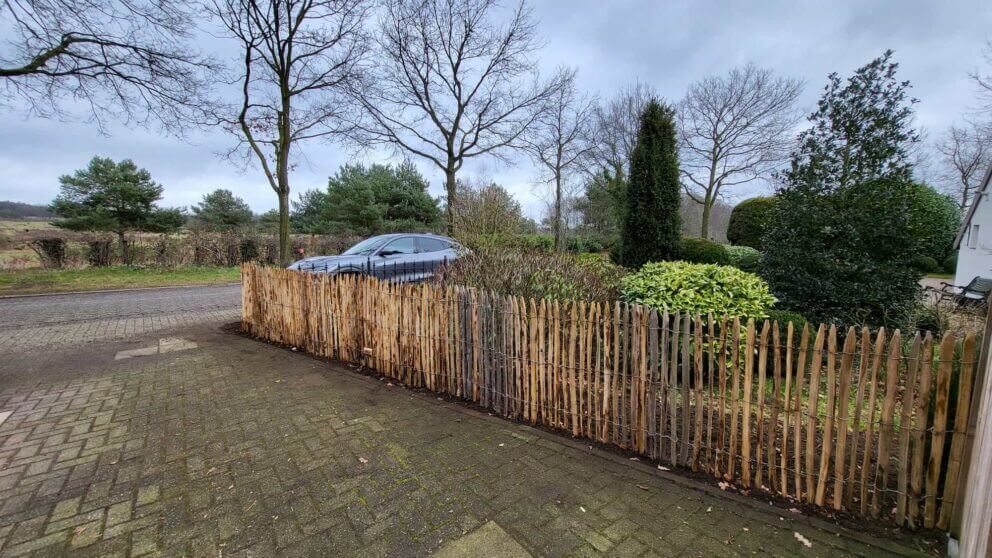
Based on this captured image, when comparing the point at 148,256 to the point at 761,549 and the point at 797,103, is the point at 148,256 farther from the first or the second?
the point at 797,103

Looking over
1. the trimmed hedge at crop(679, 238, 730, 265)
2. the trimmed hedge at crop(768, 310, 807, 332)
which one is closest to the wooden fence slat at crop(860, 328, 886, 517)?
the trimmed hedge at crop(768, 310, 807, 332)

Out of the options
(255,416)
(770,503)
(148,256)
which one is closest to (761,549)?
(770,503)

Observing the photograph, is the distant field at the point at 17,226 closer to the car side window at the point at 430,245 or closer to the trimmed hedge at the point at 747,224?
the car side window at the point at 430,245

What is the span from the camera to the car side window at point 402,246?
866cm

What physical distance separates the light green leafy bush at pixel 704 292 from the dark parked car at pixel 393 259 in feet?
12.3

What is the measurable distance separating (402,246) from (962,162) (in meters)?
38.4

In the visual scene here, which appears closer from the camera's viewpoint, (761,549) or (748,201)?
(761,549)

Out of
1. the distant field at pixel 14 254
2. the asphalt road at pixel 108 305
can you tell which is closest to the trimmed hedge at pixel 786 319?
the asphalt road at pixel 108 305

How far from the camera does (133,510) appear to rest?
234 cm

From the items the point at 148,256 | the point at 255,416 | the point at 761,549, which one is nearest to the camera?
the point at 761,549

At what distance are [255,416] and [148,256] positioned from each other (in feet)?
54.5

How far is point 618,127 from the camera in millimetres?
23250

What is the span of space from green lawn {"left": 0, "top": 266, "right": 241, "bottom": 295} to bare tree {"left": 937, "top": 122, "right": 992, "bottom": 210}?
4212 cm

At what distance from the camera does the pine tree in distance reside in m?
9.69
